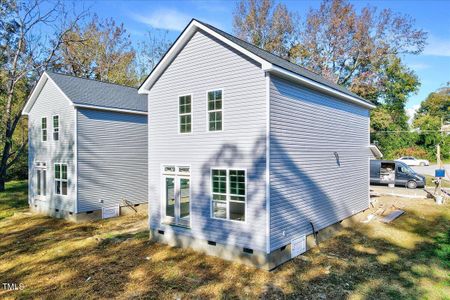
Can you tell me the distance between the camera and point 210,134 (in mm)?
10258

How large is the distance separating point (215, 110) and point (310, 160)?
400 centimetres

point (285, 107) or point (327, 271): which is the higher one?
point (285, 107)

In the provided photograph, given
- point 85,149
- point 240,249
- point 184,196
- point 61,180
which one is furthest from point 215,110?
point 61,180

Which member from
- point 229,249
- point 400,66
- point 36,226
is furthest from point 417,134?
point 36,226

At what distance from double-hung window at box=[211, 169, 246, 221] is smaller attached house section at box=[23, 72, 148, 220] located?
8.97 metres

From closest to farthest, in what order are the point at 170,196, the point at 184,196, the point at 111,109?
the point at 184,196 < the point at 170,196 < the point at 111,109

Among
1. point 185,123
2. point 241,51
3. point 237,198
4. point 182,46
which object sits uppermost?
point 182,46

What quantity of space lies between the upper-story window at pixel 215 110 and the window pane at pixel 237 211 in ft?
8.53

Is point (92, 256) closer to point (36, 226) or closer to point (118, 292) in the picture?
point (118, 292)

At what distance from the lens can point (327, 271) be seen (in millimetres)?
9195

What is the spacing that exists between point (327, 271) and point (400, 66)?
119 feet

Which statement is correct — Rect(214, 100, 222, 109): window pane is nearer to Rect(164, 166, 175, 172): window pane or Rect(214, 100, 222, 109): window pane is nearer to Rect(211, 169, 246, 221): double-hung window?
Rect(211, 169, 246, 221): double-hung window

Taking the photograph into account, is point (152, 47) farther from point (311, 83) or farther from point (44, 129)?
point (311, 83)

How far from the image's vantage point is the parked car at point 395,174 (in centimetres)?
2327
